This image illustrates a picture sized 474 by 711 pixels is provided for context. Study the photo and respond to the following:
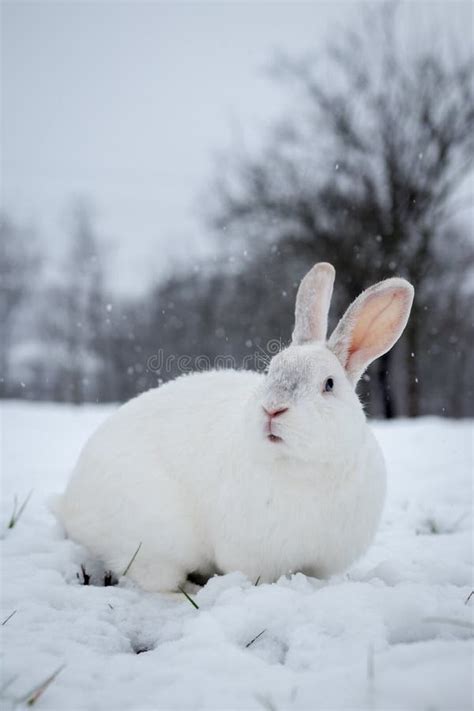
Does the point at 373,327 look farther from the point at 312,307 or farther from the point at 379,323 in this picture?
the point at 312,307

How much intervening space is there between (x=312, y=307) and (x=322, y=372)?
520 mm

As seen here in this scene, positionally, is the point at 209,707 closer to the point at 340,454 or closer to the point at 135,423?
the point at 340,454

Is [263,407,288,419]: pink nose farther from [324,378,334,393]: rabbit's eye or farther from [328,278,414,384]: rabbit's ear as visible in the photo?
[328,278,414,384]: rabbit's ear

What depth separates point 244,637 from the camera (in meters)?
1.91

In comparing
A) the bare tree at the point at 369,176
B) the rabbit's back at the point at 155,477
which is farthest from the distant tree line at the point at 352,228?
the rabbit's back at the point at 155,477

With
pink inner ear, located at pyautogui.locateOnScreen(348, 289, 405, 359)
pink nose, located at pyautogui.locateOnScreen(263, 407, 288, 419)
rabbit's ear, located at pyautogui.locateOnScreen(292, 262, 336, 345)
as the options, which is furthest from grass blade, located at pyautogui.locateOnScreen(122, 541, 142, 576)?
pink inner ear, located at pyautogui.locateOnScreen(348, 289, 405, 359)

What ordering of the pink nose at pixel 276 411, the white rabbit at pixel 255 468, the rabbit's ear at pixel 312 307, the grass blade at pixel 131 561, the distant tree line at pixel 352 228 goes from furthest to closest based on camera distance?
the distant tree line at pixel 352 228, the rabbit's ear at pixel 312 307, the grass blade at pixel 131 561, the white rabbit at pixel 255 468, the pink nose at pixel 276 411

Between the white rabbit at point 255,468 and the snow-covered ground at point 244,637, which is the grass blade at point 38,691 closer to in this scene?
the snow-covered ground at point 244,637

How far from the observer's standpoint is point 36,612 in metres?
2.12

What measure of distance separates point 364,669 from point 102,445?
1.87 meters

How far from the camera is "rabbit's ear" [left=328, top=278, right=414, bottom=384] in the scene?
2.74 metres

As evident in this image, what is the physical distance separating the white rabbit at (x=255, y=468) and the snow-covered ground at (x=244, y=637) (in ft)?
0.51

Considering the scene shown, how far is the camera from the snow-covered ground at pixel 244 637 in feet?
4.83

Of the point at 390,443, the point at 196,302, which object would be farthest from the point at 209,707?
the point at 196,302
